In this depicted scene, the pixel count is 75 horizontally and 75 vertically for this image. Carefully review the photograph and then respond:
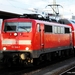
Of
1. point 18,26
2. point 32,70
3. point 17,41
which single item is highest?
point 18,26

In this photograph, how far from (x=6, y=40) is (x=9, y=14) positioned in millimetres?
8026

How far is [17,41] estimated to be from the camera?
1645 centimetres

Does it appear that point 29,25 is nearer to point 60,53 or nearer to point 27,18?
point 27,18

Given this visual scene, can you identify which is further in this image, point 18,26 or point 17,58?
point 18,26

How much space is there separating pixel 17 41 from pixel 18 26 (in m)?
0.95

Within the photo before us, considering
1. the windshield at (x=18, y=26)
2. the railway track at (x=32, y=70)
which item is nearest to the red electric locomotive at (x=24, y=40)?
the windshield at (x=18, y=26)

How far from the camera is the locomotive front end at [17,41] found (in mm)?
16188

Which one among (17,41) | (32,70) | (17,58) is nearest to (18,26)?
(17,41)

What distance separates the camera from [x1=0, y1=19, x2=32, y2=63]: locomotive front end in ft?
53.1

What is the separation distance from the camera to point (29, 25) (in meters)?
16.5

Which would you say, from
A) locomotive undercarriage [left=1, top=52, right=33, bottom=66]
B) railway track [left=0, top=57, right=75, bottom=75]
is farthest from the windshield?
railway track [left=0, top=57, right=75, bottom=75]

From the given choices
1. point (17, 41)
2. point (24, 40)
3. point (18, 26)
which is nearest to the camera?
point (24, 40)

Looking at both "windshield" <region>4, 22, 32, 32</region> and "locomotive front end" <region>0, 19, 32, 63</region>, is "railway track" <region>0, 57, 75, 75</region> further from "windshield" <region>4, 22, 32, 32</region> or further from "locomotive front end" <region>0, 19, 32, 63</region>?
"windshield" <region>4, 22, 32, 32</region>

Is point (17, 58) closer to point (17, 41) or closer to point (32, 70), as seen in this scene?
point (17, 41)
